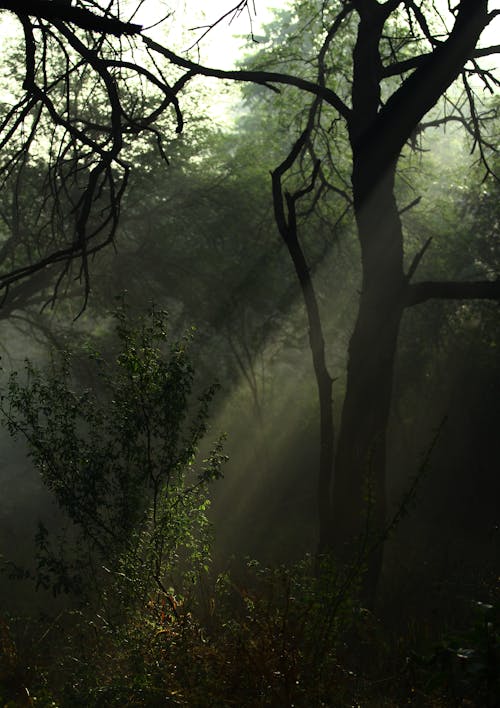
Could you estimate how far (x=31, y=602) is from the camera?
43.9ft

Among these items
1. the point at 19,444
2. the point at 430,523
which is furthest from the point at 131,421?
the point at 19,444

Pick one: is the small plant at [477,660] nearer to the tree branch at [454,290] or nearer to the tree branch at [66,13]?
the tree branch at [66,13]

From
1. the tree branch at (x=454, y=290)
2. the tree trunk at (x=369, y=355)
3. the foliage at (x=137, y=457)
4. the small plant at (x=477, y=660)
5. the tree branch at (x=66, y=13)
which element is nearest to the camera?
the small plant at (x=477, y=660)

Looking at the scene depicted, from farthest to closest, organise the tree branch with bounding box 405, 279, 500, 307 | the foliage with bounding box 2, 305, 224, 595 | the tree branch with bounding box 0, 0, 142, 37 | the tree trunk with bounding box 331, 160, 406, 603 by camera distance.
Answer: the tree trunk with bounding box 331, 160, 406, 603 < the tree branch with bounding box 405, 279, 500, 307 < the foliage with bounding box 2, 305, 224, 595 < the tree branch with bounding box 0, 0, 142, 37

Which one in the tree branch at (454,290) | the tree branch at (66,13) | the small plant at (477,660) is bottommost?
the small plant at (477,660)

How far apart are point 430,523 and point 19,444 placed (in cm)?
1690

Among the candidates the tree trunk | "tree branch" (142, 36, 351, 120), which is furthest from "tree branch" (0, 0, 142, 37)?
the tree trunk

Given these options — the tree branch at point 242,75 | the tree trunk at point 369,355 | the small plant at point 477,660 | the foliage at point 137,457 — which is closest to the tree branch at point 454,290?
the tree trunk at point 369,355

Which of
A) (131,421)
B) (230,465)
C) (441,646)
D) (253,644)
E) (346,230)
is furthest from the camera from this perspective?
(230,465)

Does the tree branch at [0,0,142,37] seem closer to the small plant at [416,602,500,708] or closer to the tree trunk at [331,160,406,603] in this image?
the small plant at [416,602,500,708]

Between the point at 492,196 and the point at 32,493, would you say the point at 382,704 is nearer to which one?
the point at 492,196

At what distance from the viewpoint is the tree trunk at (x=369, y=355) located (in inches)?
304

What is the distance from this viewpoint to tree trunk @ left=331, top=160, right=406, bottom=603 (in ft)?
25.3

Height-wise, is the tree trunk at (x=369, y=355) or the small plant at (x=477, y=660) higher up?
the tree trunk at (x=369, y=355)
